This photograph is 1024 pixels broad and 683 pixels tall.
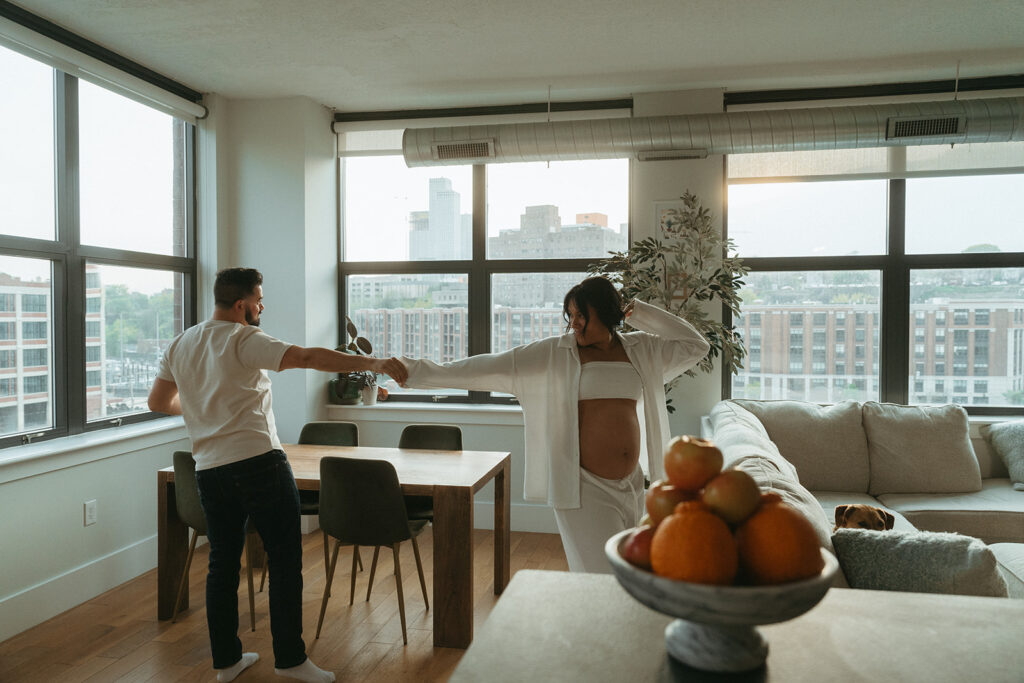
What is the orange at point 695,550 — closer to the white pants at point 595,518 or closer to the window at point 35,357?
the white pants at point 595,518

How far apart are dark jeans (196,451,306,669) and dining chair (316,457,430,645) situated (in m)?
0.28

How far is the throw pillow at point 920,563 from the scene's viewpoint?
1.79 m

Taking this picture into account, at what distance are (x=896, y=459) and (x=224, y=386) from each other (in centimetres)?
359

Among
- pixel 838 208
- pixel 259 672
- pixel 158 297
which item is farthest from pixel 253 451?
pixel 838 208

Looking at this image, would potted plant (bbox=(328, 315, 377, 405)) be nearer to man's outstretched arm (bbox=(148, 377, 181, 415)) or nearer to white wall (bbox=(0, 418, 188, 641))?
white wall (bbox=(0, 418, 188, 641))

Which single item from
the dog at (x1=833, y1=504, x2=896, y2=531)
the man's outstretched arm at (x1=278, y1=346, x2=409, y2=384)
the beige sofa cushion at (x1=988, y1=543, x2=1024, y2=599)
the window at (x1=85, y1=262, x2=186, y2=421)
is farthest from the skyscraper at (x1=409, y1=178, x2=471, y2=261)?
the beige sofa cushion at (x1=988, y1=543, x2=1024, y2=599)

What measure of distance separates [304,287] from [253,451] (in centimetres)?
245

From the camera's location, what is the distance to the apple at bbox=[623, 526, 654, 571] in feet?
3.01

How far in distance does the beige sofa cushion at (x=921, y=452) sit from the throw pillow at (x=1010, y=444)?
22 cm

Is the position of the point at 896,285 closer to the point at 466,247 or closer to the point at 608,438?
the point at 466,247

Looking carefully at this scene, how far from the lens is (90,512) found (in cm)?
378

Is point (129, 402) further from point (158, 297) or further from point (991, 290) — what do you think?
point (991, 290)

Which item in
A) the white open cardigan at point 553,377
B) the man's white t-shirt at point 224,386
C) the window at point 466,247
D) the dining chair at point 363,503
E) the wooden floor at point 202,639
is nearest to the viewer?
the white open cardigan at point 553,377

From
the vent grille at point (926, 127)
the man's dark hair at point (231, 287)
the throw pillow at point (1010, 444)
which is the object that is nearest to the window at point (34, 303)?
the man's dark hair at point (231, 287)
